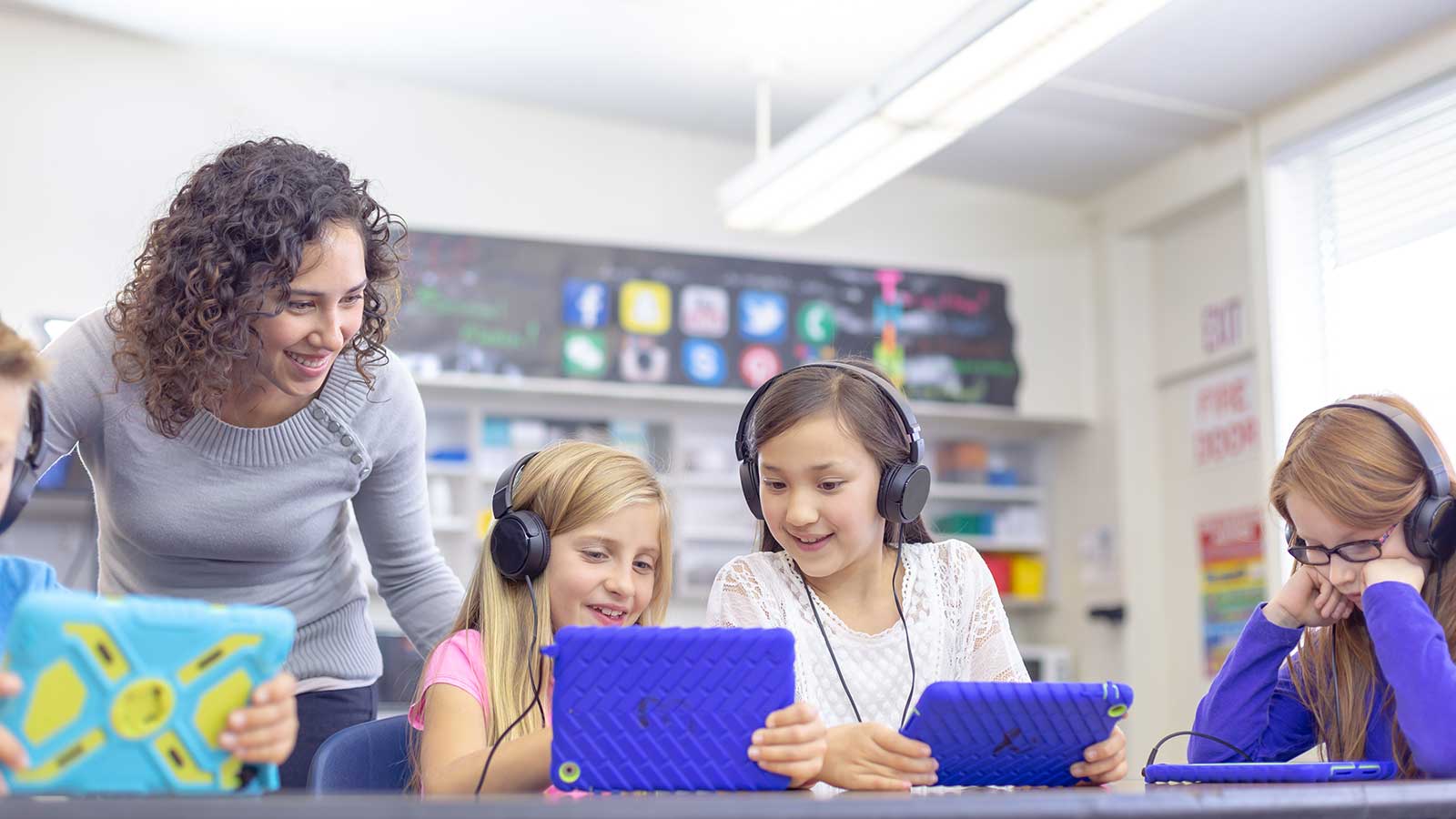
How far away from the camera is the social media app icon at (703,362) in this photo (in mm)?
4867

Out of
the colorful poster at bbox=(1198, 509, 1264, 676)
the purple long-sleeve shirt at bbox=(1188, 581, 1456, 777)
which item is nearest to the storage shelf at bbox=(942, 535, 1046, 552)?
the colorful poster at bbox=(1198, 509, 1264, 676)

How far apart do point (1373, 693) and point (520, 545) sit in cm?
105

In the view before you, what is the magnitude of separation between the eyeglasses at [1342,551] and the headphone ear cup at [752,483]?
65cm

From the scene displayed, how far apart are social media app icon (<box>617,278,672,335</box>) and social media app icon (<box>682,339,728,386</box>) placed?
116mm

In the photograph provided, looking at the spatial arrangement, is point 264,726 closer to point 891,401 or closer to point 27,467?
point 27,467

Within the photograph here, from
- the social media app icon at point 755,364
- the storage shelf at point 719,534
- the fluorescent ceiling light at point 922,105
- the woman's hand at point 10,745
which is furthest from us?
the social media app icon at point 755,364

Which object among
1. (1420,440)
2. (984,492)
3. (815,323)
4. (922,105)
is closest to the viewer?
(1420,440)

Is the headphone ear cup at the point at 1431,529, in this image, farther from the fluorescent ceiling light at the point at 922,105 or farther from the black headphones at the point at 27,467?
the fluorescent ceiling light at the point at 922,105

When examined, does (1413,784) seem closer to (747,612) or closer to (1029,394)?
(747,612)

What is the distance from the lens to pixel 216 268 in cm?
150

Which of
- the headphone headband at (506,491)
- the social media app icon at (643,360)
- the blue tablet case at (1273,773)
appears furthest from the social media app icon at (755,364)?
the blue tablet case at (1273,773)

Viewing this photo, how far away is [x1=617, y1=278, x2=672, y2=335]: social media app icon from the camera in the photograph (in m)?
4.80

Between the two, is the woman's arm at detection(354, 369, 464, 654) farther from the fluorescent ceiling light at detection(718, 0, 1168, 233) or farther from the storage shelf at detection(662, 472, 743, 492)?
the storage shelf at detection(662, 472, 743, 492)

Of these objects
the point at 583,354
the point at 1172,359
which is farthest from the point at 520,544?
the point at 1172,359
